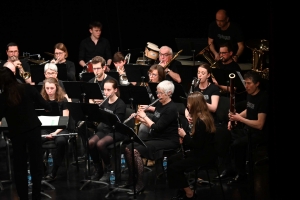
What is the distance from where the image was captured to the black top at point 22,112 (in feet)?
26.1

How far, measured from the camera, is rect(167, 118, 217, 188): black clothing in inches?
320

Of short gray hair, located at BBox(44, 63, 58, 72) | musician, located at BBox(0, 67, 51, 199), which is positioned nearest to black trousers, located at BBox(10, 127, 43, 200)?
musician, located at BBox(0, 67, 51, 199)

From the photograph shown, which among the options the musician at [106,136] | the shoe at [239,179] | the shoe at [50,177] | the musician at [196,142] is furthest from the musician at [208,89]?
the shoe at [50,177]

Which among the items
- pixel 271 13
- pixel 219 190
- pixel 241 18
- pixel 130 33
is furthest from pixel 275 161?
pixel 130 33

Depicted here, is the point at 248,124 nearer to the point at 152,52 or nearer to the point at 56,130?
the point at 56,130

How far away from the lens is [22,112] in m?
7.96

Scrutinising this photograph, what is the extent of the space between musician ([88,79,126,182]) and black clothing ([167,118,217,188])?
1254 millimetres

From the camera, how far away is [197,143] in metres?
8.14

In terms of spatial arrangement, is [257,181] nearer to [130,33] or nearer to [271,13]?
[271,13]

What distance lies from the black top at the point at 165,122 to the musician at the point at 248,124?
68 centimetres

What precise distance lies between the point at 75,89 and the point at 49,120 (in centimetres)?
102

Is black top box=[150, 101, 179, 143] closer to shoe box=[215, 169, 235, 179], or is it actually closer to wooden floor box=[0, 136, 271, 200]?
wooden floor box=[0, 136, 271, 200]

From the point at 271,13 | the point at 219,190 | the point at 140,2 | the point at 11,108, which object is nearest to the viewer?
the point at 271,13

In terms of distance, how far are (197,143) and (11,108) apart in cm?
209
